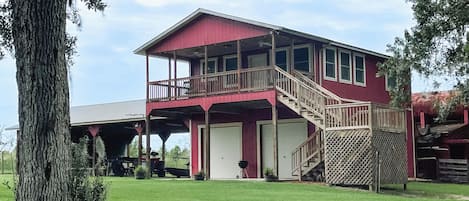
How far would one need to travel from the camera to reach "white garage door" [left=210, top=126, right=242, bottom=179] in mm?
→ 26594

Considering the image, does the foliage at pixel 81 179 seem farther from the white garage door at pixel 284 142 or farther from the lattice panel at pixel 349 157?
the white garage door at pixel 284 142

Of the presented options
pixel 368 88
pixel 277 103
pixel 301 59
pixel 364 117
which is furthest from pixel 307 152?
pixel 368 88

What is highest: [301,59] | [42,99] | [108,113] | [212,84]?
[301,59]

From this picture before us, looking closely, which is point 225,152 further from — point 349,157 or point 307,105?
point 349,157

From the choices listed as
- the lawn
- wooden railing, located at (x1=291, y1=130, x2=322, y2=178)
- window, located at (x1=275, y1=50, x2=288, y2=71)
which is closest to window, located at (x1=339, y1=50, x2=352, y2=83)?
window, located at (x1=275, y1=50, x2=288, y2=71)

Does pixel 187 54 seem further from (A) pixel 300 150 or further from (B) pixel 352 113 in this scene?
(B) pixel 352 113

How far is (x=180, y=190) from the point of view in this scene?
16.7 metres

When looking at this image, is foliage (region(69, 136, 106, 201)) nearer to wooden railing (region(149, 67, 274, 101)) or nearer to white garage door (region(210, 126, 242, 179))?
wooden railing (region(149, 67, 274, 101))

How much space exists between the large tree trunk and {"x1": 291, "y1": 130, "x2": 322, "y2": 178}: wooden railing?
626 inches

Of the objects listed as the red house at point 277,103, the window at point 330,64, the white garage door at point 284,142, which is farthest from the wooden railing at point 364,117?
the window at point 330,64

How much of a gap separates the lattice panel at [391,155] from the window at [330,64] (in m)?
5.14

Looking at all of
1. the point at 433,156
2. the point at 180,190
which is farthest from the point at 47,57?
the point at 433,156

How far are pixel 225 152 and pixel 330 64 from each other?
18.5 feet

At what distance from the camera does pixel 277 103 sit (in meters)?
22.4
